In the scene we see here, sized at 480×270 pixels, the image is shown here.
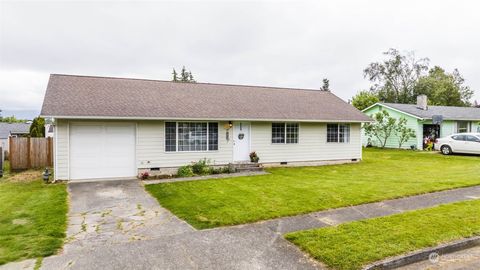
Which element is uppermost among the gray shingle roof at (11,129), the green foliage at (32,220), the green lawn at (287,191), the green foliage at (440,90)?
the green foliage at (440,90)

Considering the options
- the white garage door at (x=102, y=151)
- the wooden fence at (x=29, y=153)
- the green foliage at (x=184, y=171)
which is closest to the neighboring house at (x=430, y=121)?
the green foliage at (x=184, y=171)

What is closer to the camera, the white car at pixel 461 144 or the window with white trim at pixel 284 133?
the window with white trim at pixel 284 133

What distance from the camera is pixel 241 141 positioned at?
13.4 metres

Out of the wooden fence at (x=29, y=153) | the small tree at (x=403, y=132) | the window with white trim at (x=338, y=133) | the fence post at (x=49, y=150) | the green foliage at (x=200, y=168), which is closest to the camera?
the green foliage at (x=200, y=168)

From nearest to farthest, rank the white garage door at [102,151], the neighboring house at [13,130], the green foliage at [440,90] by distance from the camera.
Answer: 1. the white garage door at [102,151]
2. the neighboring house at [13,130]
3. the green foliage at [440,90]

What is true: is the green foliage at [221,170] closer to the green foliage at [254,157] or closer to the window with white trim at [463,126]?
the green foliage at [254,157]

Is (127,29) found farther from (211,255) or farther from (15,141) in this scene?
(211,255)

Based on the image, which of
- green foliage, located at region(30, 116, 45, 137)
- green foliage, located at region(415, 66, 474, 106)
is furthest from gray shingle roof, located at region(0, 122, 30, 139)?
green foliage, located at region(415, 66, 474, 106)

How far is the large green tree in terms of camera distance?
44.6m

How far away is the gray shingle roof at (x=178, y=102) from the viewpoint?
11.1 m

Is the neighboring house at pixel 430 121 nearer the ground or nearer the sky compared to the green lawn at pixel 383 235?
nearer the sky

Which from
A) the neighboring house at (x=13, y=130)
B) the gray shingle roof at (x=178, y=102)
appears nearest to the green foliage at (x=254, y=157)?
the gray shingle roof at (x=178, y=102)

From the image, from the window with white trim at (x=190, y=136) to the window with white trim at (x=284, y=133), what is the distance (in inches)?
119

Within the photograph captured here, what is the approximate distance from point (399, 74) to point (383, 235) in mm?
47026
